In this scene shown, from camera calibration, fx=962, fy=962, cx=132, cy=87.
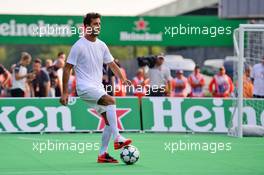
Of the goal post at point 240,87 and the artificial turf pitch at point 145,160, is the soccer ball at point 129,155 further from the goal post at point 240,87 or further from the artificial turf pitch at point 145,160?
the goal post at point 240,87

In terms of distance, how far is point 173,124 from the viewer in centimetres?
2458

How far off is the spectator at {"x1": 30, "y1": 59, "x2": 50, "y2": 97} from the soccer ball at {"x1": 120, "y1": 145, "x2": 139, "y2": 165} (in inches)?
464

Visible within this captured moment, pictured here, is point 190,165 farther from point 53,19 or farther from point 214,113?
point 53,19

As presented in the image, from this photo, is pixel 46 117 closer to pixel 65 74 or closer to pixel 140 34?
pixel 140 34

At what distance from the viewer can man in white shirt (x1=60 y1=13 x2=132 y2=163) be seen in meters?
14.5

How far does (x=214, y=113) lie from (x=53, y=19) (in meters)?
7.21

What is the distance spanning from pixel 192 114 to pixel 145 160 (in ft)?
30.4

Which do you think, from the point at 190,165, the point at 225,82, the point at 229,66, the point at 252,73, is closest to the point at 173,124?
the point at 252,73

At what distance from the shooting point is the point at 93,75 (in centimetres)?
1476

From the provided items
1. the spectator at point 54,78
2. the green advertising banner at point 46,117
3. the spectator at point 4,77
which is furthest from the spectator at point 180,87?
the spectator at point 4,77

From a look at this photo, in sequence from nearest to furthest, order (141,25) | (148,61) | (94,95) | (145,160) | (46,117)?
(94,95) < (145,160) < (46,117) < (148,61) < (141,25)

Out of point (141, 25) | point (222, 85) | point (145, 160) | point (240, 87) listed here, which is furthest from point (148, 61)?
point (145, 160)

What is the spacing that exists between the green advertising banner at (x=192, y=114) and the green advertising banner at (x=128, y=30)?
4.47 meters

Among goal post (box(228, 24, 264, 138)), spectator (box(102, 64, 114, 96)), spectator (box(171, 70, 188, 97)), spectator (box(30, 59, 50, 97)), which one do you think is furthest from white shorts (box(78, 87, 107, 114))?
spectator (box(171, 70, 188, 97))
